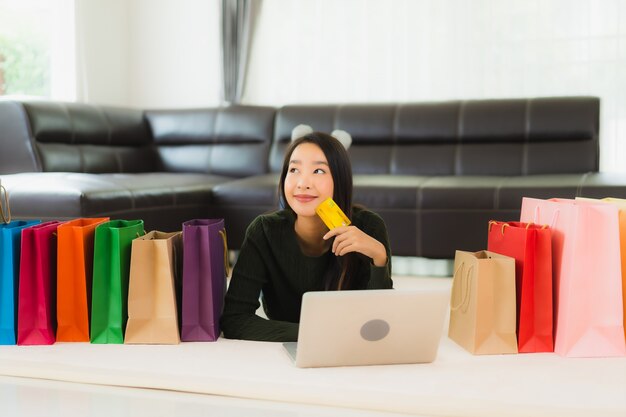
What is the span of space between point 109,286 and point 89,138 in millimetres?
2572

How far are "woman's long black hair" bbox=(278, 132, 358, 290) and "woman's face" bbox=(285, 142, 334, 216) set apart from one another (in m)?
0.01

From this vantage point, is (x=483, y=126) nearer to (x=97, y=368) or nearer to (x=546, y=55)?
(x=546, y=55)

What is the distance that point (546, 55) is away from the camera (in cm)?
419

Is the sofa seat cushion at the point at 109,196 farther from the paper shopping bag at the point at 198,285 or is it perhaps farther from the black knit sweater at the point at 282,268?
the paper shopping bag at the point at 198,285

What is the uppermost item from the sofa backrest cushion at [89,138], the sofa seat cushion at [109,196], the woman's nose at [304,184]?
the sofa backrest cushion at [89,138]

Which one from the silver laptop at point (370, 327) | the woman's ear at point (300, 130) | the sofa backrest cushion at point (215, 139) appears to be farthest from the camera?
the sofa backrest cushion at point (215, 139)

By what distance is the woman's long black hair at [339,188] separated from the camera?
164 centimetres

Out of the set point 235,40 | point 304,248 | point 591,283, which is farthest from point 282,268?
point 235,40

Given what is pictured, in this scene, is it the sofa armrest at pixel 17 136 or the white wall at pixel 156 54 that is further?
the white wall at pixel 156 54

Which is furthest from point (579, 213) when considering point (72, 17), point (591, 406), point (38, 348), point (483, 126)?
point (72, 17)

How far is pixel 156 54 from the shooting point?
16.8 ft

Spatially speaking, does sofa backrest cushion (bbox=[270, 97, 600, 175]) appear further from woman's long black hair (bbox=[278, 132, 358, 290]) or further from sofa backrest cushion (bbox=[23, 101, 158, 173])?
woman's long black hair (bbox=[278, 132, 358, 290])

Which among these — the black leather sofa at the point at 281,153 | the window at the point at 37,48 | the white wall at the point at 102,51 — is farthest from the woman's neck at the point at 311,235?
the white wall at the point at 102,51

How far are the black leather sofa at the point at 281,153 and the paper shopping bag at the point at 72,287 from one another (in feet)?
4.14
